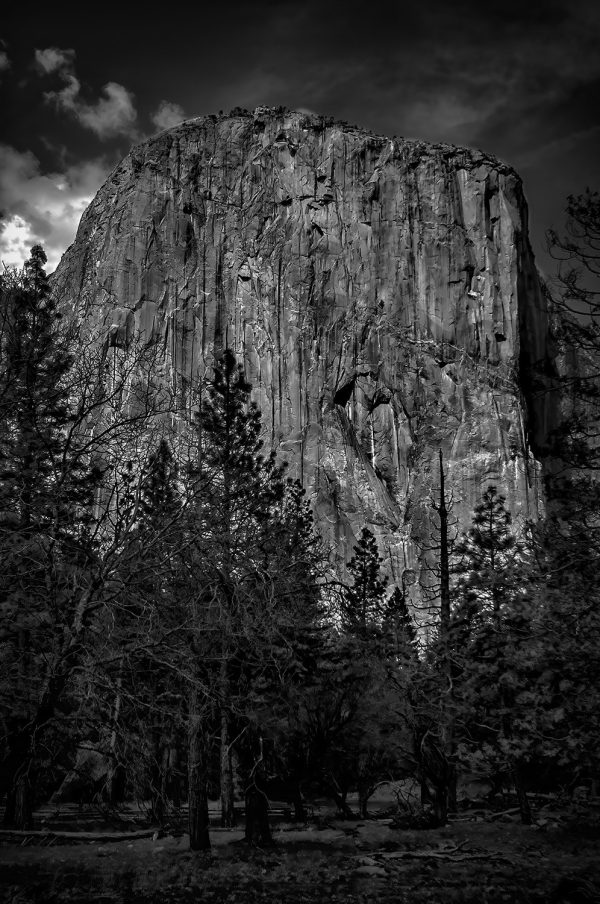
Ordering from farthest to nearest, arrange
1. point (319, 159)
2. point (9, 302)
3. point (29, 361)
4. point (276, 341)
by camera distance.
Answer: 1. point (319, 159)
2. point (276, 341)
3. point (9, 302)
4. point (29, 361)

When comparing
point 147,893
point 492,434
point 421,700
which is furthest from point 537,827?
point 492,434

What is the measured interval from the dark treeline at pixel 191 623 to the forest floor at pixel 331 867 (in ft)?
3.80

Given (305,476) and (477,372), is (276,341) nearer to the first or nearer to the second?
(305,476)

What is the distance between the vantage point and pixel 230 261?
333 feet

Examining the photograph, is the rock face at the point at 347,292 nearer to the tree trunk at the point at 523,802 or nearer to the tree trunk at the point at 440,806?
the tree trunk at the point at 523,802

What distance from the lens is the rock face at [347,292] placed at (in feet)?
299

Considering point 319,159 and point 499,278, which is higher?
point 319,159

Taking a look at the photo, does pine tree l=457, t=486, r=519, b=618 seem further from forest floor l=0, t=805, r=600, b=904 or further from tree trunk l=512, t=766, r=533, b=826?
forest floor l=0, t=805, r=600, b=904

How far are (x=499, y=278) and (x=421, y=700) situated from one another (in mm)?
92258

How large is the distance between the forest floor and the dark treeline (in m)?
1.16

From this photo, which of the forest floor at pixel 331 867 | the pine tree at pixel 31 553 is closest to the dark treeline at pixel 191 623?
the pine tree at pixel 31 553

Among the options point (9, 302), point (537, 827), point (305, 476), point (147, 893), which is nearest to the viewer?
point (9, 302)

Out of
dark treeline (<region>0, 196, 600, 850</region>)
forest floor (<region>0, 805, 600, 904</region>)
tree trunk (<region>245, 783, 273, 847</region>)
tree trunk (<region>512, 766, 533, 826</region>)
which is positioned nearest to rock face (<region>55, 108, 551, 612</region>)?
tree trunk (<region>512, 766, 533, 826</region>)

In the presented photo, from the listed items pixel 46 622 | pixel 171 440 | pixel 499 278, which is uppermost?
pixel 499 278
